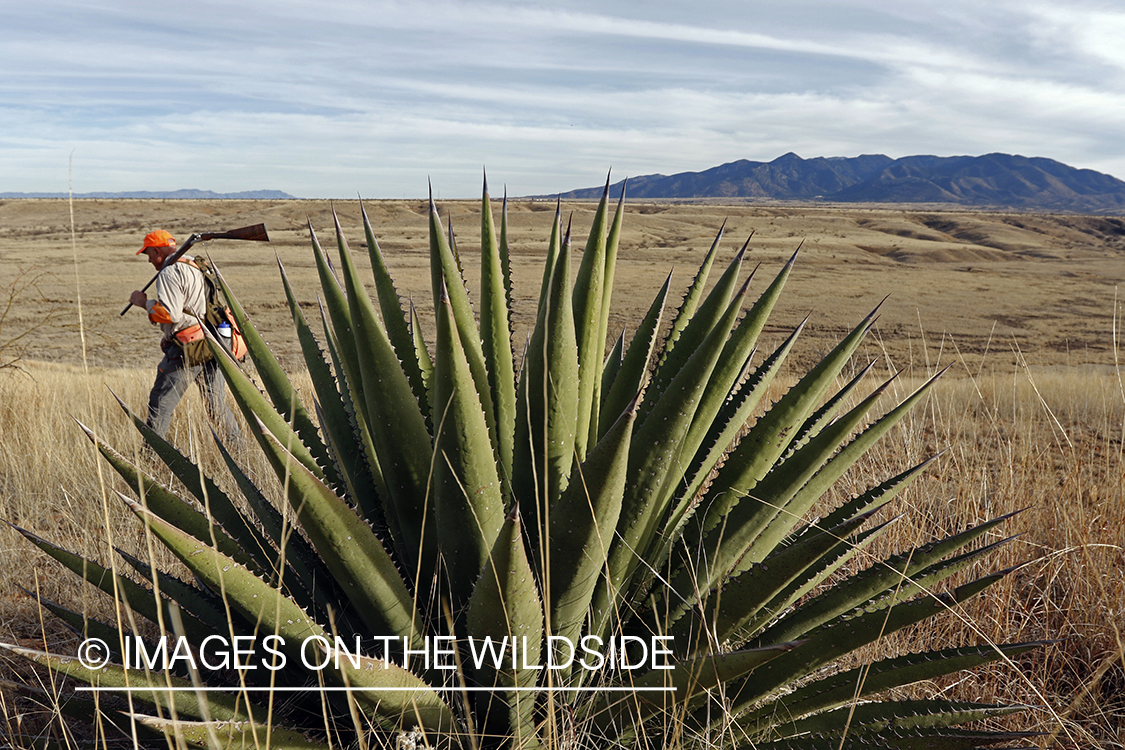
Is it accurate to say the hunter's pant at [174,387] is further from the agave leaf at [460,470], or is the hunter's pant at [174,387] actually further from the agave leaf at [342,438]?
the agave leaf at [460,470]

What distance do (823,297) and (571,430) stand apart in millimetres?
22205

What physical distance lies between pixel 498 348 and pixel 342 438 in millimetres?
440

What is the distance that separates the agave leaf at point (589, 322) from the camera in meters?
1.56

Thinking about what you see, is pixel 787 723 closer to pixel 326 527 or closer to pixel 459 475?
pixel 459 475

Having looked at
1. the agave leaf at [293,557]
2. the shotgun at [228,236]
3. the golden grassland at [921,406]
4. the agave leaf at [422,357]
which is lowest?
the golden grassland at [921,406]

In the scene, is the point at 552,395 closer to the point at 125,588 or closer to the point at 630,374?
the point at 630,374

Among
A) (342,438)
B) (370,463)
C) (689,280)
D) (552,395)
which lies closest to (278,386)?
(342,438)

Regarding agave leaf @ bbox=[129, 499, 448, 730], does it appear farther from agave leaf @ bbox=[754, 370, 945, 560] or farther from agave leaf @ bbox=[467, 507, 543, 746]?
agave leaf @ bbox=[754, 370, 945, 560]

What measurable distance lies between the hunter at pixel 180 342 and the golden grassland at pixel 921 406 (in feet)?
0.86

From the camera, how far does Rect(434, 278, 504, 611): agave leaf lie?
1216 mm

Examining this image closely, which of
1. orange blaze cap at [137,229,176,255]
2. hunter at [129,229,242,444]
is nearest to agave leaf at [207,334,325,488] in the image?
hunter at [129,229,242,444]

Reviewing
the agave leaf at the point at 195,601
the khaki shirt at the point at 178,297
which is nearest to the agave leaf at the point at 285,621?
the agave leaf at the point at 195,601

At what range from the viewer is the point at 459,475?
1307mm

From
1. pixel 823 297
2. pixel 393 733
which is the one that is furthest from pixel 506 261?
pixel 823 297
